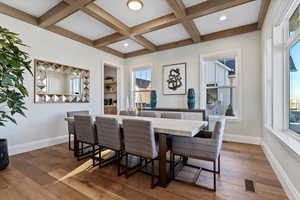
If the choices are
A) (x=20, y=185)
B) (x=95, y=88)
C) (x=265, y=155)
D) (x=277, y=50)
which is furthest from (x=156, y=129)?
(x=95, y=88)

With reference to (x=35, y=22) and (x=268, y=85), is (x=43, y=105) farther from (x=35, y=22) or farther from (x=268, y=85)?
(x=268, y=85)

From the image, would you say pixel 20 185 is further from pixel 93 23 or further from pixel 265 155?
pixel 265 155

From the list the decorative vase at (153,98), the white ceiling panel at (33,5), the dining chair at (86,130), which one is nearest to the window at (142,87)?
the decorative vase at (153,98)

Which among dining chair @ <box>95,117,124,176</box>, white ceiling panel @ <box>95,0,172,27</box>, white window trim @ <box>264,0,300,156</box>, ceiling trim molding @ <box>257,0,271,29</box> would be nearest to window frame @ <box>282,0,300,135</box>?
white window trim @ <box>264,0,300,156</box>

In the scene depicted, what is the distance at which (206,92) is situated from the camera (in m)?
4.09

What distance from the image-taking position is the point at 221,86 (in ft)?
12.8

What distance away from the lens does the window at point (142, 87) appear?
5.07 m

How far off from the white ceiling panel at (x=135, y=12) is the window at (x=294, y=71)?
1909 millimetres

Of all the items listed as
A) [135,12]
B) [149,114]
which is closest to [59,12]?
[135,12]

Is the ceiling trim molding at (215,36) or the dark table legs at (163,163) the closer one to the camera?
the dark table legs at (163,163)

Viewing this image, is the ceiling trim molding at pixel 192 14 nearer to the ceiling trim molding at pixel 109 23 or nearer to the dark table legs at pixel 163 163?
the ceiling trim molding at pixel 109 23

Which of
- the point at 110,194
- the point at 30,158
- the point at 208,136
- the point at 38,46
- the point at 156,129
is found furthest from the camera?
the point at 38,46

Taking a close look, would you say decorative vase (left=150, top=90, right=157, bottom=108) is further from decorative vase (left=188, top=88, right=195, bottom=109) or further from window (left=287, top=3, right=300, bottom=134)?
window (left=287, top=3, right=300, bottom=134)

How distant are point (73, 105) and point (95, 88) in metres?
0.83
